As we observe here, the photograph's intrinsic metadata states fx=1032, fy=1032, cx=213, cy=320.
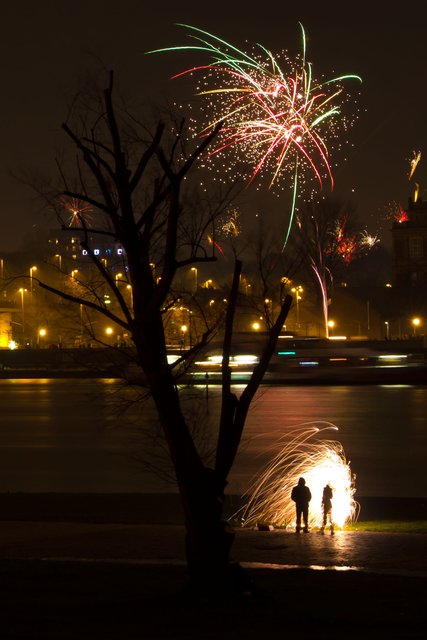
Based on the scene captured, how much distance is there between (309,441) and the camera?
96.7ft

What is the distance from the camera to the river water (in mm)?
21672

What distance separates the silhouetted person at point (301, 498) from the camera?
45.9 feet

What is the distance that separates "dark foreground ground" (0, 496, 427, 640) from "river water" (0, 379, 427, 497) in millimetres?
2215

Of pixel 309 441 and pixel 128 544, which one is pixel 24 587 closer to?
pixel 128 544

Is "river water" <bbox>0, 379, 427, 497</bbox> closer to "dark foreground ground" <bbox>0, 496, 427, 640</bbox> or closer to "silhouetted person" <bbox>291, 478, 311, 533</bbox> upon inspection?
"dark foreground ground" <bbox>0, 496, 427, 640</bbox>

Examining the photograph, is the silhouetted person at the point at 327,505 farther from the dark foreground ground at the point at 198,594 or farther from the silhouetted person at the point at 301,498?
the silhouetted person at the point at 301,498

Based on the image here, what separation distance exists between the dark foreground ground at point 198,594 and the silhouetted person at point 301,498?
26cm

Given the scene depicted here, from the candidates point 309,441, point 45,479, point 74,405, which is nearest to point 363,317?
point 74,405

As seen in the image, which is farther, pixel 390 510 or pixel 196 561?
pixel 390 510

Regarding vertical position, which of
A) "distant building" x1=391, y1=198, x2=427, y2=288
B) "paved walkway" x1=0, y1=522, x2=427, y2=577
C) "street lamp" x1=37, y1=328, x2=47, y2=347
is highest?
"distant building" x1=391, y1=198, x2=427, y2=288

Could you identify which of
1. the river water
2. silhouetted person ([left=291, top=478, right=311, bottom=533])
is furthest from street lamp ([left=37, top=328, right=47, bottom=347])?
silhouetted person ([left=291, top=478, right=311, bottom=533])

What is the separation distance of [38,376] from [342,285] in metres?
39.2

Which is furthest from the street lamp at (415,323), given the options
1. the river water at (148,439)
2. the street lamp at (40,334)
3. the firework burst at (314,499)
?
the firework burst at (314,499)

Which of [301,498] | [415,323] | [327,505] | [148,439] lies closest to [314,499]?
[327,505]
